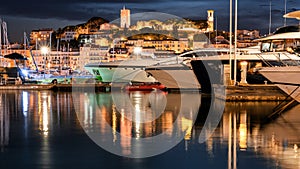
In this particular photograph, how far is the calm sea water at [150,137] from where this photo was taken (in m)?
11.7

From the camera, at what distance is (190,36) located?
8531cm

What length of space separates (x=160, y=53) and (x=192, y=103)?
971 inches

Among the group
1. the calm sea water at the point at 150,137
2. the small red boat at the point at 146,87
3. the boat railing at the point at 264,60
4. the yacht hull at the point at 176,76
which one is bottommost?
the calm sea water at the point at 150,137

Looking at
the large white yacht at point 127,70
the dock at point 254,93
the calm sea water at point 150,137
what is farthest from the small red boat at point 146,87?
the calm sea water at point 150,137

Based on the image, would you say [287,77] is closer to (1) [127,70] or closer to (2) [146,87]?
(2) [146,87]

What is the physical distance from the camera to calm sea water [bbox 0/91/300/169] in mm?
11695

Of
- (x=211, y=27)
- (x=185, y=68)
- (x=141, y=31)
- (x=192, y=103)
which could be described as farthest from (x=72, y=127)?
(x=211, y=27)

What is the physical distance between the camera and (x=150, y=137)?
15070 mm

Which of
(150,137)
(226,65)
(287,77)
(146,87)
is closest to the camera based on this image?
(150,137)

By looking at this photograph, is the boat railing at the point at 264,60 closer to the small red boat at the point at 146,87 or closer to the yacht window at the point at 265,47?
the yacht window at the point at 265,47

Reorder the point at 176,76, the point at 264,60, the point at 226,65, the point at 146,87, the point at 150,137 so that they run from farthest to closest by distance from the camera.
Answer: the point at 146,87
the point at 176,76
the point at 226,65
the point at 264,60
the point at 150,137

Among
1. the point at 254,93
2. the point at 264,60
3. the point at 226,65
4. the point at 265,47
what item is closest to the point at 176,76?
the point at 226,65

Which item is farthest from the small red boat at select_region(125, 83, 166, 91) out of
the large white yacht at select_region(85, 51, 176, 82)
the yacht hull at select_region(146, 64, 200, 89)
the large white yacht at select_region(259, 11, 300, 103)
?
the large white yacht at select_region(259, 11, 300, 103)

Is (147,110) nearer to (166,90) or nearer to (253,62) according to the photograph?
(253,62)
